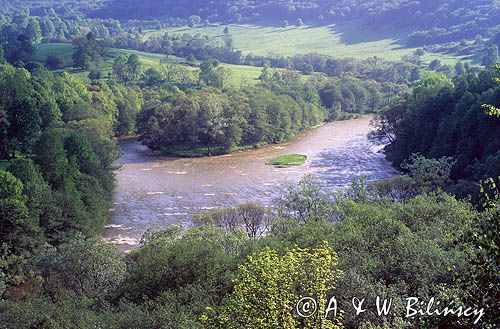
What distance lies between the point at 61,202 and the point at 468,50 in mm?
131838

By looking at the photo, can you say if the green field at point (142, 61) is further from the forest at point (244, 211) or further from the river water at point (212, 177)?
the river water at point (212, 177)

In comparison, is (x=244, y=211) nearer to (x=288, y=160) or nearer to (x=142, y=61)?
(x=288, y=160)

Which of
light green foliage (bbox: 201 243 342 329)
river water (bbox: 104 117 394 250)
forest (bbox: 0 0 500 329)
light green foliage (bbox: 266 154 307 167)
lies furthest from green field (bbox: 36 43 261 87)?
light green foliage (bbox: 201 243 342 329)

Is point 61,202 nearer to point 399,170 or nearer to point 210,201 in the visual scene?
point 210,201

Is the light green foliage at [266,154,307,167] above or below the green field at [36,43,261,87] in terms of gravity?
below

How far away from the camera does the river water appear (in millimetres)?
51625

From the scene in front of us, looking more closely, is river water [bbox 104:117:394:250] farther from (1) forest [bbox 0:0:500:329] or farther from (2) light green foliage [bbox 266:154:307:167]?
(1) forest [bbox 0:0:500:329]

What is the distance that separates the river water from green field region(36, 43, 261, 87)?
122ft

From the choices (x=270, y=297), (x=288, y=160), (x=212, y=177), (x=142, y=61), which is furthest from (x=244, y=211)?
(x=142, y=61)

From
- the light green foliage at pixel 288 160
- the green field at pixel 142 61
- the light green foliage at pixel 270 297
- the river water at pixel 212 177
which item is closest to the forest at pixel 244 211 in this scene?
the light green foliage at pixel 270 297

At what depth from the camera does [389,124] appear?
75.6 meters

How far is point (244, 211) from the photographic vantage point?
145 feet

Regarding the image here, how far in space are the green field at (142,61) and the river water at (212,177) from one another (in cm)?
3718

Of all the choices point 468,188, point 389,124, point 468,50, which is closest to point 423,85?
point 389,124
